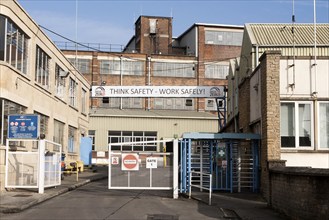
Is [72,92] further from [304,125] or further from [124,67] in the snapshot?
[124,67]

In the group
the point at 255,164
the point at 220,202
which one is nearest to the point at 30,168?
the point at 220,202

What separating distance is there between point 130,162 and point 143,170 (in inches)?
30.4

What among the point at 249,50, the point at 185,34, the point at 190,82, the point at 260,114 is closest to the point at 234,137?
the point at 260,114

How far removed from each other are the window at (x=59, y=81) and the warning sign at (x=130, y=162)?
1407 centimetres

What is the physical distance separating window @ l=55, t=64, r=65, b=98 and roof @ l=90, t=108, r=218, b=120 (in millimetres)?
25240

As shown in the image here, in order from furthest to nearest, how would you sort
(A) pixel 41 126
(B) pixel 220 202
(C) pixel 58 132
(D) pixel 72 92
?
(D) pixel 72 92 < (C) pixel 58 132 < (A) pixel 41 126 < (B) pixel 220 202

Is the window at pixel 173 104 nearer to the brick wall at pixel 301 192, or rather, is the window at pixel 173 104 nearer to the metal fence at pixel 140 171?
the metal fence at pixel 140 171

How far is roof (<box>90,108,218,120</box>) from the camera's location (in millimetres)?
60969

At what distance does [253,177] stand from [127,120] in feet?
134

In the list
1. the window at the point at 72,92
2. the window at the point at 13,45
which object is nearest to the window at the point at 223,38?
the window at the point at 72,92

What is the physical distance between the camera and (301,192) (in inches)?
505

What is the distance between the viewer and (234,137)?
20531mm

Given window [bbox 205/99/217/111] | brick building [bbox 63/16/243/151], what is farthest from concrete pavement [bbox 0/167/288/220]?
window [bbox 205/99/217/111]

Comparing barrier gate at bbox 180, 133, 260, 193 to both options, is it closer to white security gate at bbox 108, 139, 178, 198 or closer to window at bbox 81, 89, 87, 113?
white security gate at bbox 108, 139, 178, 198
